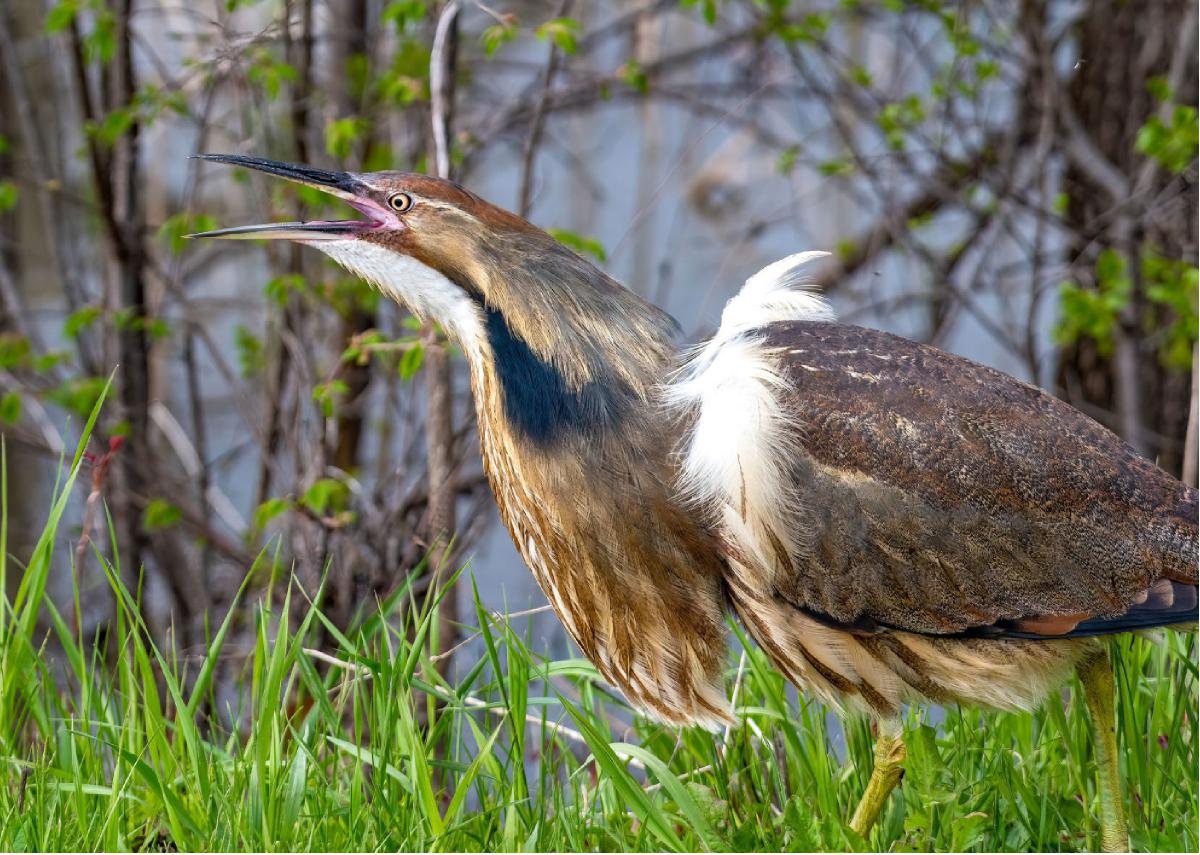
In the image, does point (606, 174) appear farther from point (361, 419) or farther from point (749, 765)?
point (749, 765)

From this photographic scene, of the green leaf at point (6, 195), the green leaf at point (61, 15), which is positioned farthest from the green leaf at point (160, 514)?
the green leaf at point (61, 15)

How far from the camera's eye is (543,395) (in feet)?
7.99

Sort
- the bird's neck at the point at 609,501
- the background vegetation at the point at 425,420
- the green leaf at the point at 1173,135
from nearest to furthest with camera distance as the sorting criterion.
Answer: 1. the background vegetation at the point at 425,420
2. the bird's neck at the point at 609,501
3. the green leaf at the point at 1173,135

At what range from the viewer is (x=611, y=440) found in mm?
2369

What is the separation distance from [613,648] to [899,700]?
0.45 m

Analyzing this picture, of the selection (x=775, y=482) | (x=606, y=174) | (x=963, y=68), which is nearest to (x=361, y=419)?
(x=963, y=68)

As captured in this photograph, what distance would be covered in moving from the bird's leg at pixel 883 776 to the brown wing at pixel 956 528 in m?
0.17

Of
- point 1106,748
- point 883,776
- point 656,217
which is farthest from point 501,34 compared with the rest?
point 656,217

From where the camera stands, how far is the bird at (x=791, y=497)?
7.48 ft

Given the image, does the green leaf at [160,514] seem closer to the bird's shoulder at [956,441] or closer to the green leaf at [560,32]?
the green leaf at [560,32]

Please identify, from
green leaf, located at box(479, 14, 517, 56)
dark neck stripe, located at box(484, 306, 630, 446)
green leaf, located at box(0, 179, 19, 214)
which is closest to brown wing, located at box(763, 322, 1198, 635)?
dark neck stripe, located at box(484, 306, 630, 446)

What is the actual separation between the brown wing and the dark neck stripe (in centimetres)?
30

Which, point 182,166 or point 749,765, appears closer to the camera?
point 749,765

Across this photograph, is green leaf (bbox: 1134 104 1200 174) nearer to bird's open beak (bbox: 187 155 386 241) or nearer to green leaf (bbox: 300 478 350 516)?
bird's open beak (bbox: 187 155 386 241)
